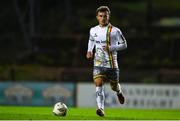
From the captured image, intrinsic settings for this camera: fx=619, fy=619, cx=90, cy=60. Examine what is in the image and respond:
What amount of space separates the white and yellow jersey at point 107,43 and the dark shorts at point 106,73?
0.09 m

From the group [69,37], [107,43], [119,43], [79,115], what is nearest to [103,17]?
[107,43]

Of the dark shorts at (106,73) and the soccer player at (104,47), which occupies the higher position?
the soccer player at (104,47)

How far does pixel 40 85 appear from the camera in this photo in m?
25.6

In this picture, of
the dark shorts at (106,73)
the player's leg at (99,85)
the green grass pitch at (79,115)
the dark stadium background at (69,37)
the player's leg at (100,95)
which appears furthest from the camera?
the dark stadium background at (69,37)

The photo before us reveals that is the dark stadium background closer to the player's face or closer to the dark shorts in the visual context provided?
the dark shorts

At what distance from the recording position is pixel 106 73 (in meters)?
13.2

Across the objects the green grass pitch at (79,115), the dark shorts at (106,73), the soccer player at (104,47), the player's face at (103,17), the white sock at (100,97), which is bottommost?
the green grass pitch at (79,115)

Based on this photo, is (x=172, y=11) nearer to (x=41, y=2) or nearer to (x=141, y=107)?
(x=41, y=2)

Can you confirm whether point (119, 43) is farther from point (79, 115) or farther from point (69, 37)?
point (69, 37)

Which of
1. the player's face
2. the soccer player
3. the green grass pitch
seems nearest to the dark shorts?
the soccer player

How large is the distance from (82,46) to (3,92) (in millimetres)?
8972

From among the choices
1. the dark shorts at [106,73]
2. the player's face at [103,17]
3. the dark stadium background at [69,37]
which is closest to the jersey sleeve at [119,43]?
the player's face at [103,17]

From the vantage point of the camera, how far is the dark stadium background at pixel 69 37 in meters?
33.0

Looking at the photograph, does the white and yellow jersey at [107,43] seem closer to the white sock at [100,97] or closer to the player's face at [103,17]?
the player's face at [103,17]
